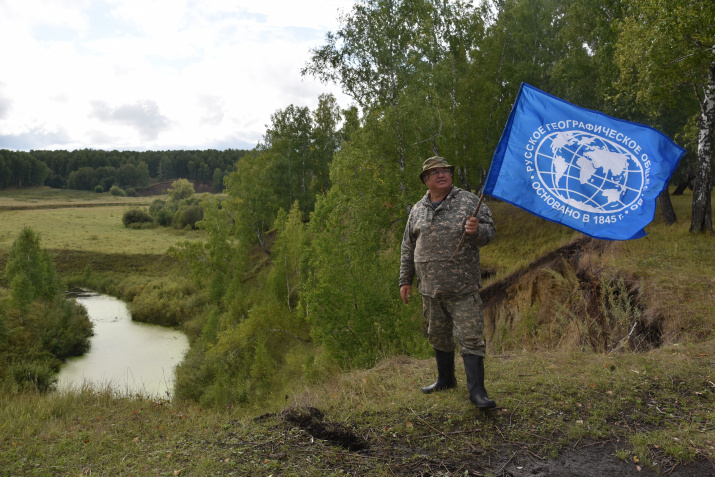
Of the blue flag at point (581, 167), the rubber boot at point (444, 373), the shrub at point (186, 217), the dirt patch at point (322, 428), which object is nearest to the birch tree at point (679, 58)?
the blue flag at point (581, 167)

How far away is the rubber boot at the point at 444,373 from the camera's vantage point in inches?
202

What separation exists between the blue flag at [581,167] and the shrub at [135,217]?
81231 mm

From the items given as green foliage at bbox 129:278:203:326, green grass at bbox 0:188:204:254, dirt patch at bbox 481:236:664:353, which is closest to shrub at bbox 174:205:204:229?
green grass at bbox 0:188:204:254

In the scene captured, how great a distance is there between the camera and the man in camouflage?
15.2 ft

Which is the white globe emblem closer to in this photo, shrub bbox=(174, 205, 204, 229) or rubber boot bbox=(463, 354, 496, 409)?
rubber boot bbox=(463, 354, 496, 409)

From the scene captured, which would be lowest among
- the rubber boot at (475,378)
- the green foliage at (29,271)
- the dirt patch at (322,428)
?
the green foliage at (29,271)

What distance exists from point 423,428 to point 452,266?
1.58m

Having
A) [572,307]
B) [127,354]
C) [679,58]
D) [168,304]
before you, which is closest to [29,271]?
Answer: [127,354]

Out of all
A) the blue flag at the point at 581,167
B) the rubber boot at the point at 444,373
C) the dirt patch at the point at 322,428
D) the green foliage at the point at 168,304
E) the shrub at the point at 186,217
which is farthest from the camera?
the shrub at the point at 186,217

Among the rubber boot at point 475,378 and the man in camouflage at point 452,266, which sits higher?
the man in camouflage at point 452,266

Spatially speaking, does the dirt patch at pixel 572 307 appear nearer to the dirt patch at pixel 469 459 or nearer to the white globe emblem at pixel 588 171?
the white globe emblem at pixel 588 171

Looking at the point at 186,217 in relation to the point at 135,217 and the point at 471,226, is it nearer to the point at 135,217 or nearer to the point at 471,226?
the point at 135,217

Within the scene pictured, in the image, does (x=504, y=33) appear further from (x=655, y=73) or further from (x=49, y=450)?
(x=49, y=450)

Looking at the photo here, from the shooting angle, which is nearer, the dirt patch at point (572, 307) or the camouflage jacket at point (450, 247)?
the camouflage jacket at point (450, 247)
